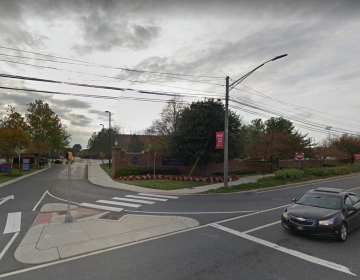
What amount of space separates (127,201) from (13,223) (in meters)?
5.42

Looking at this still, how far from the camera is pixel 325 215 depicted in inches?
274

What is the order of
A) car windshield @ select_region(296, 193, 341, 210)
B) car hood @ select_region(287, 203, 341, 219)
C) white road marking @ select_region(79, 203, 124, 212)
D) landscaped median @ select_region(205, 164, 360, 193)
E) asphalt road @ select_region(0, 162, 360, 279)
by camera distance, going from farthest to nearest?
landscaped median @ select_region(205, 164, 360, 193)
white road marking @ select_region(79, 203, 124, 212)
car windshield @ select_region(296, 193, 341, 210)
car hood @ select_region(287, 203, 341, 219)
asphalt road @ select_region(0, 162, 360, 279)

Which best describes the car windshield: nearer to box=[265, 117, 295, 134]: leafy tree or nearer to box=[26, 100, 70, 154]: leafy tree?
box=[26, 100, 70, 154]: leafy tree

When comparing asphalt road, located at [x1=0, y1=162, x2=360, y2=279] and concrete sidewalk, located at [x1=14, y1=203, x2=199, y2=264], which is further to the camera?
concrete sidewalk, located at [x1=14, y1=203, x2=199, y2=264]

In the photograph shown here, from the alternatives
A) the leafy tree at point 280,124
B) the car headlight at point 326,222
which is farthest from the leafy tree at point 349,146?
the car headlight at point 326,222

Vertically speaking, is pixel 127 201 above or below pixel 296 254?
below

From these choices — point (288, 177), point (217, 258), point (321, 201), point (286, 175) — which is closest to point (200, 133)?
point (286, 175)

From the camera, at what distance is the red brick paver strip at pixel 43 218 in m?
9.05

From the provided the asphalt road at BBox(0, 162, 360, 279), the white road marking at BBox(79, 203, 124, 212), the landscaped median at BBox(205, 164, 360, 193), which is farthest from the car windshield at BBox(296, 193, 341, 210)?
the landscaped median at BBox(205, 164, 360, 193)

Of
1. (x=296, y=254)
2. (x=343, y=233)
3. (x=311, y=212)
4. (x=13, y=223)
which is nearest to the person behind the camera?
(x=296, y=254)

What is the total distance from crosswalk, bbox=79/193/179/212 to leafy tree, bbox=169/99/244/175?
880 cm

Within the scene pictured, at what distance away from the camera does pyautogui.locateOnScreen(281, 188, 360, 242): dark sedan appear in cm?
672

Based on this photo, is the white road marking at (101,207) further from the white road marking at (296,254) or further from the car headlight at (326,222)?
the car headlight at (326,222)

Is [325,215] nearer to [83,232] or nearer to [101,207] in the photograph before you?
[83,232]
